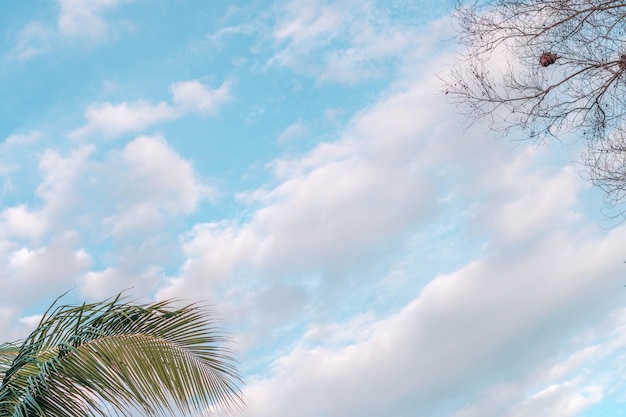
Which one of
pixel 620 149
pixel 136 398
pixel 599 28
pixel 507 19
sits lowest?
pixel 136 398

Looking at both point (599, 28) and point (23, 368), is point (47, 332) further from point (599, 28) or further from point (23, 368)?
point (599, 28)

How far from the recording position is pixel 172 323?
5129mm

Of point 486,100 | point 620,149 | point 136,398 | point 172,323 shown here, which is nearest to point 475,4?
point 486,100

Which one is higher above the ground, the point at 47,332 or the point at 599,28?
the point at 599,28

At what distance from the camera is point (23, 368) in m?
4.95

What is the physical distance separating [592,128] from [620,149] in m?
0.32

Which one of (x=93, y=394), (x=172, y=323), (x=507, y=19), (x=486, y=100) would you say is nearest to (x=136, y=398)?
(x=93, y=394)

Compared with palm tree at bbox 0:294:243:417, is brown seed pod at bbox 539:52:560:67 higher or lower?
higher

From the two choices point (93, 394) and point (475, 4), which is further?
point (475, 4)

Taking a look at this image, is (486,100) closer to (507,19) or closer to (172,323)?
(507,19)

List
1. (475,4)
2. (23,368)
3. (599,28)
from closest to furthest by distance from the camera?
(23,368), (599,28), (475,4)

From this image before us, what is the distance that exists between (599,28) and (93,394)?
5069 mm

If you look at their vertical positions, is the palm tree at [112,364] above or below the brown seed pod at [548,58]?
below

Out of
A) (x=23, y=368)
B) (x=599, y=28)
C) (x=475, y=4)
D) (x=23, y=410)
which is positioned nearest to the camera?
(x=23, y=410)
